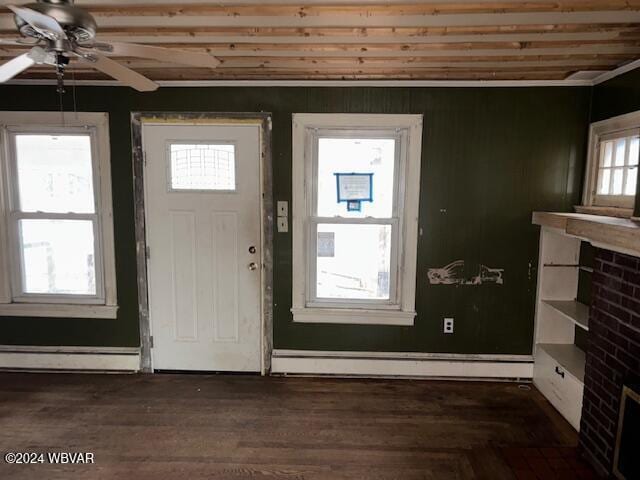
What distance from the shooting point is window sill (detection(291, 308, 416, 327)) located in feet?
10.4

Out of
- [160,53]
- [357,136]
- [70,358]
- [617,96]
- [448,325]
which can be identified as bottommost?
[70,358]

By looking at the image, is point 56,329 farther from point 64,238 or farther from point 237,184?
point 237,184

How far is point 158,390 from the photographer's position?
9.89 feet

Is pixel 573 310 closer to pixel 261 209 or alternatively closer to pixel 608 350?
pixel 608 350

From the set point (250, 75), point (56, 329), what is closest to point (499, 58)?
point (250, 75)

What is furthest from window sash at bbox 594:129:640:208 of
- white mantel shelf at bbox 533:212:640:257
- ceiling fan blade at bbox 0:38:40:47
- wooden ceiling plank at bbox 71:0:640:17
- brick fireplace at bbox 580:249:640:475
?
ceiling fan blade at bbox 0:38:40:47

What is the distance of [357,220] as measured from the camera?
3139 mm

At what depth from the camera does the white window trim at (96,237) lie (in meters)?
3.09

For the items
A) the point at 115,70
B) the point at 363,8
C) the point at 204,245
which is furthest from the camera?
the point at 204,245

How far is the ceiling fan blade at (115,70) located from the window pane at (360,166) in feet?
4.89

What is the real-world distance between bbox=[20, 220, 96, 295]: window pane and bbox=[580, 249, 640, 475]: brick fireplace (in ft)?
12.6

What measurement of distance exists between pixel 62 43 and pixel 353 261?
2.39 meters

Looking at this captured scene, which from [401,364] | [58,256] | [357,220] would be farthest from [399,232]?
[58,256]

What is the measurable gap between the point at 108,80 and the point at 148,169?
2.51ft
